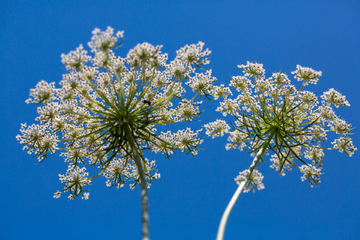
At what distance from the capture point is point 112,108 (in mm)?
8828

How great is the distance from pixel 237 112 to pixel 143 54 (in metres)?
4.99

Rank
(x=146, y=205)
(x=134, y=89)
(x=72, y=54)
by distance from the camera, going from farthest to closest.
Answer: (x=134, y=89) < (x=72, y=54) < (x=146, y=205)

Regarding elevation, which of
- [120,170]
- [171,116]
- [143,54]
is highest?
[143,54]

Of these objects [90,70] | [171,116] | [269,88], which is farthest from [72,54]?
[269,88]

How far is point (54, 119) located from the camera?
9.41 metres

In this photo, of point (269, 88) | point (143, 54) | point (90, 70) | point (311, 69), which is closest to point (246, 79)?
point (269, 88)

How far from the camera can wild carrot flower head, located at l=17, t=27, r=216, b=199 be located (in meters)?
8.77

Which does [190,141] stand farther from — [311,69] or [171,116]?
[311,69]

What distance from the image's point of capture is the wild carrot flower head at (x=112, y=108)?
8766mm

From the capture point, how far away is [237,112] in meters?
11.6

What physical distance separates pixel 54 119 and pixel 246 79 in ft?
26.0

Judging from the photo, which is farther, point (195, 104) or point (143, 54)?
point (195, 104)

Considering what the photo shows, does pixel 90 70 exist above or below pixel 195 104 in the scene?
above

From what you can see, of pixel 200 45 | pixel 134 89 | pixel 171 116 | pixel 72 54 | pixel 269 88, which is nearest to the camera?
pixel 72 54
